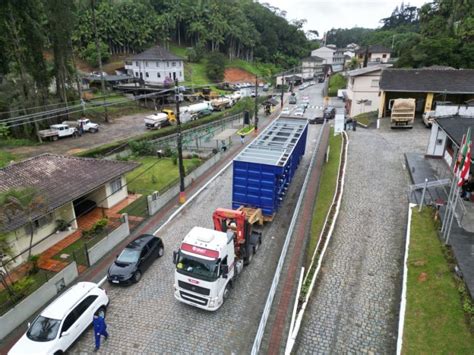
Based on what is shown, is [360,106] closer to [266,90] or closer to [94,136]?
[94,136]

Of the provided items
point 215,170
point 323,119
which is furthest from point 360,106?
point 215,170

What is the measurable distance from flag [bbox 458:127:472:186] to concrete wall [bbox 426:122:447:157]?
1140 centimetres

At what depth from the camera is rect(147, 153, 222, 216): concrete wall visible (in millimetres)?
20719

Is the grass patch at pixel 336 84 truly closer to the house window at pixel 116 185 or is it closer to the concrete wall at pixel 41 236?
the house window at pixel 116 185

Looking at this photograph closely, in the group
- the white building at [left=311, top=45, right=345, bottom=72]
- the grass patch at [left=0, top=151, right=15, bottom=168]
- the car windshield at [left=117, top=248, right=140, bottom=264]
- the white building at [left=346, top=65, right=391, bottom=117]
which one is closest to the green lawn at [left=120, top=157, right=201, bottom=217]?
the car windshield at [left=117, top=248, right=140, bottom=264]

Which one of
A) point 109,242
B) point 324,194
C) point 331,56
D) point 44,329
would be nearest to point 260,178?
point 324,194

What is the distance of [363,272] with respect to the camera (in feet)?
46.0

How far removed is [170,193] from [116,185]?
12.5ft

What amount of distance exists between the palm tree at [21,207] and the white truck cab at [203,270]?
7.55 meters

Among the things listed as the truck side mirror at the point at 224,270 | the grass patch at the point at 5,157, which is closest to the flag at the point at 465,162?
the truck side mirror at the point at 224,270

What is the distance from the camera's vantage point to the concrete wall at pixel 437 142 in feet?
79.0

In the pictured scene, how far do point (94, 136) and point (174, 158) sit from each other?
1365 centimetres

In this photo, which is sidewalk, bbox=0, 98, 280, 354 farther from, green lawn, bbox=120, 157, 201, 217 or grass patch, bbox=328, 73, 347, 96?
grass patch, bbox=328, 73, 347, 96

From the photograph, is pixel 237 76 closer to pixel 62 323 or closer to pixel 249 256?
pixel 249 256
